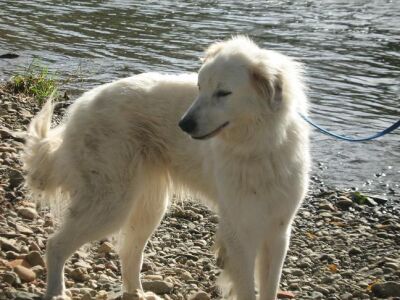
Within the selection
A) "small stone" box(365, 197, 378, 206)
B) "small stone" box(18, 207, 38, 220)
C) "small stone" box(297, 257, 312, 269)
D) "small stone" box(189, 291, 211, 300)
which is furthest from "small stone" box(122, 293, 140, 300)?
"small stone" box(365, 197, 378, 206)

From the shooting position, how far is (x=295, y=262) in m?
6.47

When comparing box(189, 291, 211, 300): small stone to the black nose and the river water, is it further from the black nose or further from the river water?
the river water

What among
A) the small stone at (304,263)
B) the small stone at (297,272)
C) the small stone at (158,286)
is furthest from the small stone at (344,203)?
the small stone at (158,286)

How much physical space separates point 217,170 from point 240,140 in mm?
324

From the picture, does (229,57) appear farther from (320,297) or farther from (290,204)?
(320,297)

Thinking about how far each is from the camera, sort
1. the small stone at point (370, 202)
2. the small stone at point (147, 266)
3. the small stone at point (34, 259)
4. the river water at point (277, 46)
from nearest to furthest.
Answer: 1. the small stone at point (34, 259)
2. the small stone at point (147, 266)
3. the small stone at point (370, 202)
4. the river water at point (277, 46)

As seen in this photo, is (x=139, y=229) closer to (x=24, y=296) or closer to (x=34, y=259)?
(x=34, y=259)

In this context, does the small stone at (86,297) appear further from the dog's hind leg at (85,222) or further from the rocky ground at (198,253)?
the dog's hind leg at (85,222)

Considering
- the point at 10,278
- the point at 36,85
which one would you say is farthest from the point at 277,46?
the point at 10,278

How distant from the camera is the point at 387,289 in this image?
19.1 ft

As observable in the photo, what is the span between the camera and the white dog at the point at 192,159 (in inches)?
186

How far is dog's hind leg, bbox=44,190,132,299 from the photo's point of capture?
197 inches

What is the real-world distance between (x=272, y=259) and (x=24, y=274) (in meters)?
1.69

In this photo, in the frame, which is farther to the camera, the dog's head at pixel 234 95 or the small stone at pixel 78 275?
the small stone at pixel 78 275
